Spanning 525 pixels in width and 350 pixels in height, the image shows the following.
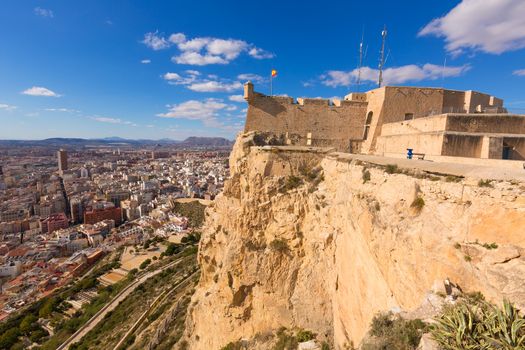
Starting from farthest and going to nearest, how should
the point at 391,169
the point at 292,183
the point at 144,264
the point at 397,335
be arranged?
the point at 144,264 → the point at 292,183 → the point at 391,169 → the point at 397,335

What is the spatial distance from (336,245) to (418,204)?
4.22 meters

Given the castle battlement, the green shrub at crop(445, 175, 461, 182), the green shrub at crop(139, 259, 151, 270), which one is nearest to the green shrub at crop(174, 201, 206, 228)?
the green shrub at crop(139, 259, 151, 270)

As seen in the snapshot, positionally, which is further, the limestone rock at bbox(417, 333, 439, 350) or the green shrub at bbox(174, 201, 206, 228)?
the green shrub at bbox(174, 201, 206, 228)

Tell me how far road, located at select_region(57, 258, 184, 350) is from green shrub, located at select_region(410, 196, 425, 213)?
2893cm

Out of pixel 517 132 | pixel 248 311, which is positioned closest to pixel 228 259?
pixel 248 311

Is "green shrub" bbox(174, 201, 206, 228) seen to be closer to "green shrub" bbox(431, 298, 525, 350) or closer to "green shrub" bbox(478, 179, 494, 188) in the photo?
"green shrub" bbox(478, 179, 494, 188)

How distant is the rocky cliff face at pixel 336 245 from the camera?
4.34 meters

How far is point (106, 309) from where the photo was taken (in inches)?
1008

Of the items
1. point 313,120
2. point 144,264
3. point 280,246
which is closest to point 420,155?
point 313,120

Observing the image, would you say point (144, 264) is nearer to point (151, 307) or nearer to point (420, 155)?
point (151, 307)

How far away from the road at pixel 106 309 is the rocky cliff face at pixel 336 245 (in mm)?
15169

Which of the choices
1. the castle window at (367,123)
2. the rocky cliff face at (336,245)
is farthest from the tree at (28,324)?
the castle window at (367,123)

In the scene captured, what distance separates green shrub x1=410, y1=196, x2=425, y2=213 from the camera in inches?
226

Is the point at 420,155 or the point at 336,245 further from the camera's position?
the point at 420,155
